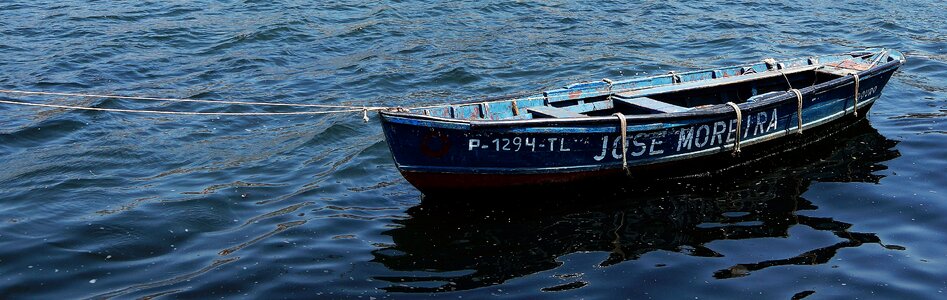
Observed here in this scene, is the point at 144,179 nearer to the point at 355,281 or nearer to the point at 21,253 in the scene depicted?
the point at 21,253

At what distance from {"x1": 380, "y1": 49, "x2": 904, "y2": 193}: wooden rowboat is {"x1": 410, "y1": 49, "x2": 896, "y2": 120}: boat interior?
1 centimetres

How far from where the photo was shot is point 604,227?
10023 mm

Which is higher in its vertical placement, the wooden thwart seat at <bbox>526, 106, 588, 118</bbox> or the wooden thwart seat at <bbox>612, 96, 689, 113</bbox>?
the wooden thwart seat at <bbox>526, 106, 588, 118</bbox>

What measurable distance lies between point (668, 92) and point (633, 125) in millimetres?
1941

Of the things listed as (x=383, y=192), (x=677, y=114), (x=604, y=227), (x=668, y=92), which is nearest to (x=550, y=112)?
(x=677, y=114)

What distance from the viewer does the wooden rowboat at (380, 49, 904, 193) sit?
32.1ft

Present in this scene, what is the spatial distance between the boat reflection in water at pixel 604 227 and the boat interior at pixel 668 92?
1.00 metres

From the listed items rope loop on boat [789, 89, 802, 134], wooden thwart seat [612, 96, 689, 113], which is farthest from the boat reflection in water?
wooden thwart seat [612, 96, 689, 113]

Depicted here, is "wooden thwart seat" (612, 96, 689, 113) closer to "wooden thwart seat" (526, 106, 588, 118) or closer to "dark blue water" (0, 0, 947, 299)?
"wooden thwart seat" (526, 106, 588, 118)

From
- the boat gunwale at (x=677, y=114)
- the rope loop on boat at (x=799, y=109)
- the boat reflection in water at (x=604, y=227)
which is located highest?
the boat gunwale at (x=677, y=114)

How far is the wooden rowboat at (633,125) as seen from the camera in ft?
32.1

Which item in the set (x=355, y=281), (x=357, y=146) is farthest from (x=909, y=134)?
(x=355, y=281)

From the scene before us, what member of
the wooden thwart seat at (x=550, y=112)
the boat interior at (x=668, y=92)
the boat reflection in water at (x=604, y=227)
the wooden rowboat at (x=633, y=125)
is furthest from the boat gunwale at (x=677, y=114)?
the boat reflection in water at (x=604, y=227)

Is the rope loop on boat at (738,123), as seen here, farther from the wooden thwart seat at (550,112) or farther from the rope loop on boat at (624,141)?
the wooden thwart seat at (550,112)
